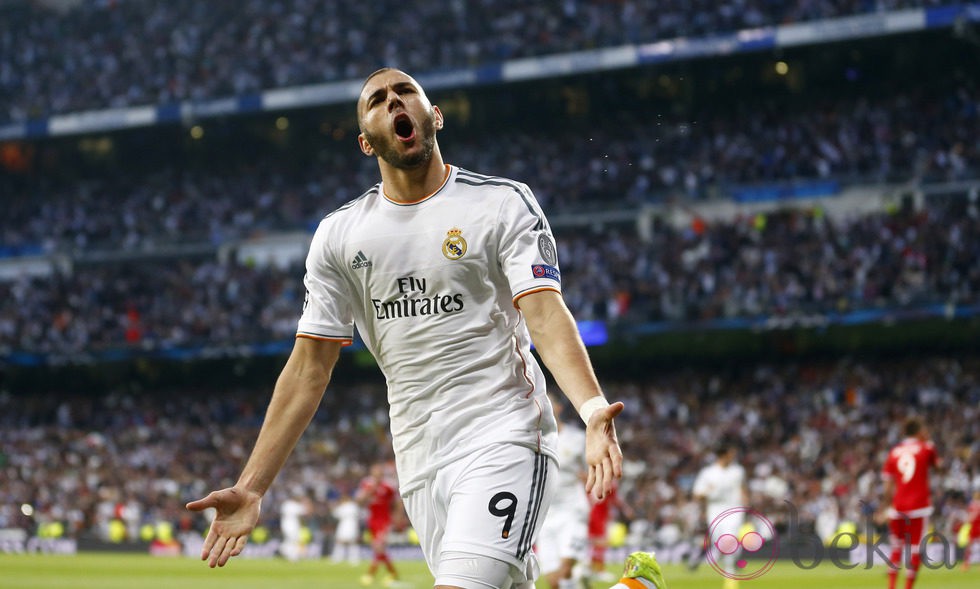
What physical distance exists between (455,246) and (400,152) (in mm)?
390

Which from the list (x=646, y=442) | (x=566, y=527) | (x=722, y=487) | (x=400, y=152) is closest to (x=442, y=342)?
(x=400, y=152)

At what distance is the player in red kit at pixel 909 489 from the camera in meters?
13.5

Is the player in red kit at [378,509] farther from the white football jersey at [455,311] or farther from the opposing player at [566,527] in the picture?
the white football jersey at [455,311]

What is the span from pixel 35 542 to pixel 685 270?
18.7m

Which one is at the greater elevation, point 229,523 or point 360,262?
point 360,262

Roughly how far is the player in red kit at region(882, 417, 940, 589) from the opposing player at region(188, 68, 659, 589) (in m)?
9.79

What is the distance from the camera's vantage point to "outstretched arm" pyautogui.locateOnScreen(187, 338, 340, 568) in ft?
14.4

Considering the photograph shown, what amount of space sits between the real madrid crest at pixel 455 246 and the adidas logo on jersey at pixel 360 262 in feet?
1.03

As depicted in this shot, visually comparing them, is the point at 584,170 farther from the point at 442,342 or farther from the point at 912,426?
the point at 442,342

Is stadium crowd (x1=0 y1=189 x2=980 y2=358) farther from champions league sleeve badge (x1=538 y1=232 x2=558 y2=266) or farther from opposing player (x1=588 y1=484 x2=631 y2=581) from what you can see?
champions league sleeve badge (x1=538 y1=232 x2=558 y2=266)

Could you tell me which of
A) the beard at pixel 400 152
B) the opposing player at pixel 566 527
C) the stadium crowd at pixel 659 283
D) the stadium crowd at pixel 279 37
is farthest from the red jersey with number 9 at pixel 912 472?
the stadium crowd at pixel 279 37

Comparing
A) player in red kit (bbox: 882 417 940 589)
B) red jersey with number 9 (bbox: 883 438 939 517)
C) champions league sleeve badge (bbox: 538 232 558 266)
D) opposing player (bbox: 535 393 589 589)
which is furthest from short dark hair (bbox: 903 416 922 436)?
champions league sleeve badge (bbox: 538 232 558 266)

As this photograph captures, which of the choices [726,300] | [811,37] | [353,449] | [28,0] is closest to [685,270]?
[726,300]

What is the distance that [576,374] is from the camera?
167 inches
